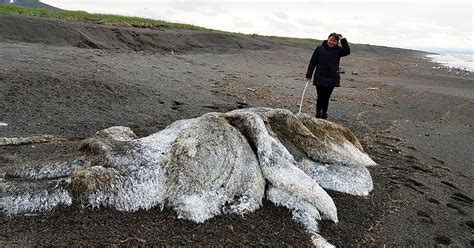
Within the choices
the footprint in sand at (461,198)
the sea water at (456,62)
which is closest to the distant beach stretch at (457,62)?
the sea water at (456,62)

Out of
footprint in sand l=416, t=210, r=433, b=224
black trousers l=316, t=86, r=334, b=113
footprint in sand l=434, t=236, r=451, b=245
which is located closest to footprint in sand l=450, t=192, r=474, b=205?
footprint in sand l=416, t=210, r=433, b=224

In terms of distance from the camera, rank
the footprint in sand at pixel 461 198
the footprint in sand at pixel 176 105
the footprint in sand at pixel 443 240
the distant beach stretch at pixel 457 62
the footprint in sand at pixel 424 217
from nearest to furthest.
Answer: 1. the footprint in sand at pixel 443 240
2. the footprint in sand at pixel 424 217
3. the footprint in sand at pixel 461 198
4. the footprint in sand at pixel 176 105
5. the distant beach stretch at pixel 457 62

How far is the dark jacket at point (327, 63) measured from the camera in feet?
33.7

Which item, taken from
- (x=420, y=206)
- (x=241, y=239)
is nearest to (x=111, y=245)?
(x=241, y=239)

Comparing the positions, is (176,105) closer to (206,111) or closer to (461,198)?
(206,111)

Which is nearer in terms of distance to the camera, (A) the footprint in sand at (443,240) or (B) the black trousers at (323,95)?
(A) the footprint in sand at (443,240)

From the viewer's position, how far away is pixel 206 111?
1124 cm

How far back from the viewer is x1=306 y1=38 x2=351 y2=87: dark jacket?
10266mm

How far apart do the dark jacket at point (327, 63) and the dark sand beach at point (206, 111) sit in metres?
1.52

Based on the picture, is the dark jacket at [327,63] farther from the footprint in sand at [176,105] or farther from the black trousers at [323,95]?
the footprint in sand at [176,105]

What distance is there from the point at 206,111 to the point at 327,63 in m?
3.17

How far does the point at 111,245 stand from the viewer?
442 centimetres

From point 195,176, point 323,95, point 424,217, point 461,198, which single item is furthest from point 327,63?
point 195,176

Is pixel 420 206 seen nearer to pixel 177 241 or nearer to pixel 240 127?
pixel 240 127
